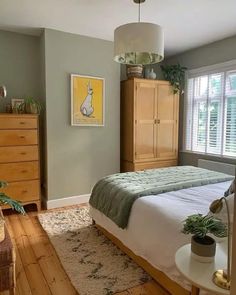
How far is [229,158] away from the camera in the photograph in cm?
386

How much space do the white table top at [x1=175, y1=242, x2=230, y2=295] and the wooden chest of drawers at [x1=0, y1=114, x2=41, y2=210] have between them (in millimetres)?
2623

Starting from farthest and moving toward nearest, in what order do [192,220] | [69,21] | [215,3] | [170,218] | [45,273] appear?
[69,21]
[215,3]
[45,273]
[170,218]
[192,220]

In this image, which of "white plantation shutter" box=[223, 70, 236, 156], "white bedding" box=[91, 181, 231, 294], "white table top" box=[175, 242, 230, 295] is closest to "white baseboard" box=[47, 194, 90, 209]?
"white bedding" box=[91, 181, 231, 294]

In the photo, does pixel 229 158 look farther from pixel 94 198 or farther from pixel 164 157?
pixel 94 198

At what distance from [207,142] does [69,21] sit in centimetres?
280

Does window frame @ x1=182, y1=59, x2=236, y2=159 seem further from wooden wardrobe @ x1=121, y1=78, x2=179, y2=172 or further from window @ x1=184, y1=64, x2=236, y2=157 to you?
wooden wardrobe @ x1=121, y1=78, x2=179, y2=172

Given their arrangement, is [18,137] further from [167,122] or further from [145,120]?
[167,122]

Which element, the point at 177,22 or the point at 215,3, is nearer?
the point at 215,3

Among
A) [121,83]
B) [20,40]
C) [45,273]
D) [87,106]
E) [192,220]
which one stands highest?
[20,40]

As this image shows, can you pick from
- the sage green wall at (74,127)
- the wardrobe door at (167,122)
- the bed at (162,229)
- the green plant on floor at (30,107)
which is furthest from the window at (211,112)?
the green plant on floor at (30,107)

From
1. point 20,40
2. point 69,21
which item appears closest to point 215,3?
point 69,21

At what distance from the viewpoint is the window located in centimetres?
383

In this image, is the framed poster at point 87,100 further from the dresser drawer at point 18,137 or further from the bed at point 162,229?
the bed at point 162,229

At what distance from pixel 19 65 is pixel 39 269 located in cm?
287
